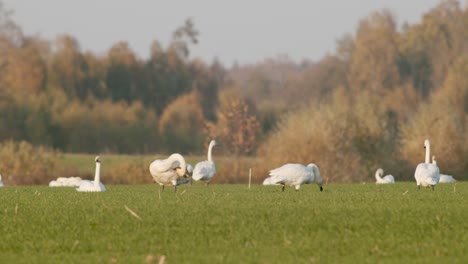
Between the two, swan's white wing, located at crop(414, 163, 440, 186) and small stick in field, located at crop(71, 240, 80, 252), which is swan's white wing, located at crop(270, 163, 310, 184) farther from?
small stick in field, located at crop(71, 240, 80, 252)

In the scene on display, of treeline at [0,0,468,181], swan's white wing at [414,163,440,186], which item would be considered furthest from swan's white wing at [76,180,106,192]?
treeline at [0,0,468,181]

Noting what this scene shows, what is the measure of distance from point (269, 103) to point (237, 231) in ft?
212

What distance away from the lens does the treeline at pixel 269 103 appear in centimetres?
4978

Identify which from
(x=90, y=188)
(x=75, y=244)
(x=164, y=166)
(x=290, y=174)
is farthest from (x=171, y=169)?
(x=75, y=244)

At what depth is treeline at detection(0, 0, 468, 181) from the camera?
49.8 meters

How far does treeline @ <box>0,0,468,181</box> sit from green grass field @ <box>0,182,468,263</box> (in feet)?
98.2

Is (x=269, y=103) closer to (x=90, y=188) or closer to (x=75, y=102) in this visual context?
(x=75, y=102)

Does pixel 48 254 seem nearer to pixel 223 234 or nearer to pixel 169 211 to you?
pixel 223 234

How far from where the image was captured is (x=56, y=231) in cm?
1495

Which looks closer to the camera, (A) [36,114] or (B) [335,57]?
(A) [36,114]

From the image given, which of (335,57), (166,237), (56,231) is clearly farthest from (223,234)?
(335,57)

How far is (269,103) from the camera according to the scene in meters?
79.2

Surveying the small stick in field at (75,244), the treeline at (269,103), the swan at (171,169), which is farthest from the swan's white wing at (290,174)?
the treeline at (269,103)

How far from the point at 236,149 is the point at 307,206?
43107 millimetres
